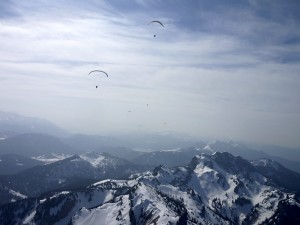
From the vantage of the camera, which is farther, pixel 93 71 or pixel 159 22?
pixel 93 71

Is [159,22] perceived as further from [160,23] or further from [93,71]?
[93,71]

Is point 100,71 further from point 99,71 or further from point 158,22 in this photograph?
point 158,22

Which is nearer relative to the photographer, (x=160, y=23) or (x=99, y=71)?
(x=160, y=23)

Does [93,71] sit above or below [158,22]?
below

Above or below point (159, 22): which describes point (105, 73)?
below

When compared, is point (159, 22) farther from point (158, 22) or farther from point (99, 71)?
point (99, 71)

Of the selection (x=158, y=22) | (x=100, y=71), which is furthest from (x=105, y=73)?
(x=158, y=22)

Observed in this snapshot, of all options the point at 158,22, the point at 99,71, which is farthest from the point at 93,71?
the point at 158,22
